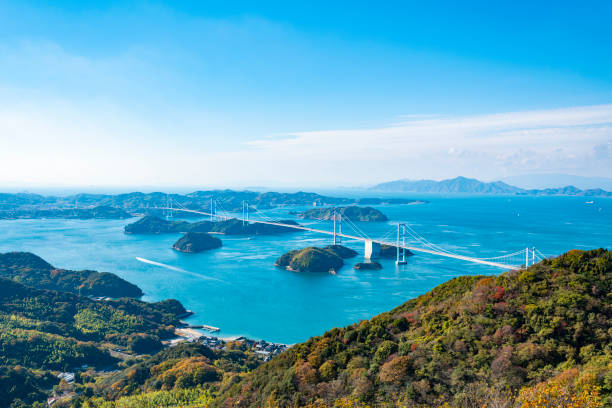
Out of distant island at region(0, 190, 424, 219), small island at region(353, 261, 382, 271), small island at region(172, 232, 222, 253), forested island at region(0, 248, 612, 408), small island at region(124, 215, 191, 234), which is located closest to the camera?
forested island at region(0, 248, 612, 408)

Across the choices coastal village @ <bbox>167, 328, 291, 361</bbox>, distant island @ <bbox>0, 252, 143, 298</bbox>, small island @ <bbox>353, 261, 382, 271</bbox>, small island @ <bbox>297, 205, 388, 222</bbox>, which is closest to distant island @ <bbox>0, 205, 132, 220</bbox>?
A: small island @ <bbox>297, 205, 388, 222</bbox>

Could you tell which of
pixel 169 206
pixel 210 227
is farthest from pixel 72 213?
pixel 210 227

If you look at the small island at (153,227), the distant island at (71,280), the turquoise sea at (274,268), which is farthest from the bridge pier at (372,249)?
the small island at (153,227)

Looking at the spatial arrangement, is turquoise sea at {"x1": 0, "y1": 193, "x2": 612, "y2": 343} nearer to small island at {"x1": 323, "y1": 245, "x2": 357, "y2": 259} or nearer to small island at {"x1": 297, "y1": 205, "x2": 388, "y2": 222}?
small island at {"x1": 323, "y1": 245, "x2": 357, "y2": 259}

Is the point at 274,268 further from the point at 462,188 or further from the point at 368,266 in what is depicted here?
the point at 462,188

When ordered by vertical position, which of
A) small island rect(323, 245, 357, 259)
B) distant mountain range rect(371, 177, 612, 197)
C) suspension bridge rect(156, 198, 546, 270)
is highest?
distant mountain range rect(371, 177, 612, 197)

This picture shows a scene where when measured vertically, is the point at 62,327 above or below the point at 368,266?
below

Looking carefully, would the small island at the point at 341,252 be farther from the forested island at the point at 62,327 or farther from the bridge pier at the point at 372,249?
the forested island at the point at 62,327
